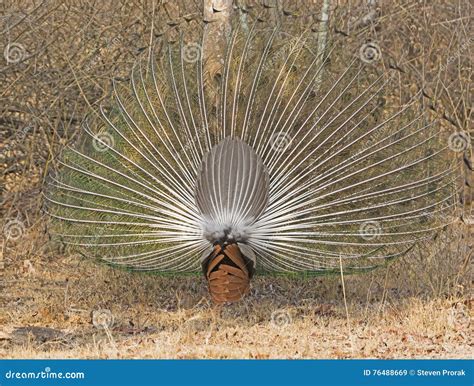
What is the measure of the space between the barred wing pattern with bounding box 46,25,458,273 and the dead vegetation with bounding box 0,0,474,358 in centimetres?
47

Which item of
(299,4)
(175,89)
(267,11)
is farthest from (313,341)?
(299,4)

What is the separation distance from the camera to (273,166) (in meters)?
7.13

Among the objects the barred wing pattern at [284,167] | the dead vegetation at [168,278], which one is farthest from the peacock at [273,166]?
the dead vegetation at [168,278]

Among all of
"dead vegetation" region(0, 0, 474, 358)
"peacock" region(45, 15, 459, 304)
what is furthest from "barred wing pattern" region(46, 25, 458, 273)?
"dead vegetation" region(0, 0, 474, 358)

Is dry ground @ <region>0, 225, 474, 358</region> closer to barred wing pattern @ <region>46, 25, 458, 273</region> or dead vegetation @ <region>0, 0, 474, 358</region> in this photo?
dead vegetation @ <region>0, 0, 474, 358</region>

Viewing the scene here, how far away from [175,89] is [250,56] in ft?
2.04

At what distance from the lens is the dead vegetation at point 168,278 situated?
277 inches

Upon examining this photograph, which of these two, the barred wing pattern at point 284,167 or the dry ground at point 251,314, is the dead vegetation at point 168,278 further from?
the barred wing pattern at point 284,167

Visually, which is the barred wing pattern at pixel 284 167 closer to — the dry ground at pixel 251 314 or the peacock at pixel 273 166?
the peacock at pixel 273 166

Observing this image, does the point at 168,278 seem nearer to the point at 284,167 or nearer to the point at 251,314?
the point at 251,314

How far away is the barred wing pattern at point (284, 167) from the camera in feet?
23.2

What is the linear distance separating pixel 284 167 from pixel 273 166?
0.08 metres

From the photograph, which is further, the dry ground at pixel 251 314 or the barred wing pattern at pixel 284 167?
the barred wing pattern at pixel 284 167

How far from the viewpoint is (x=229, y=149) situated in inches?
277
